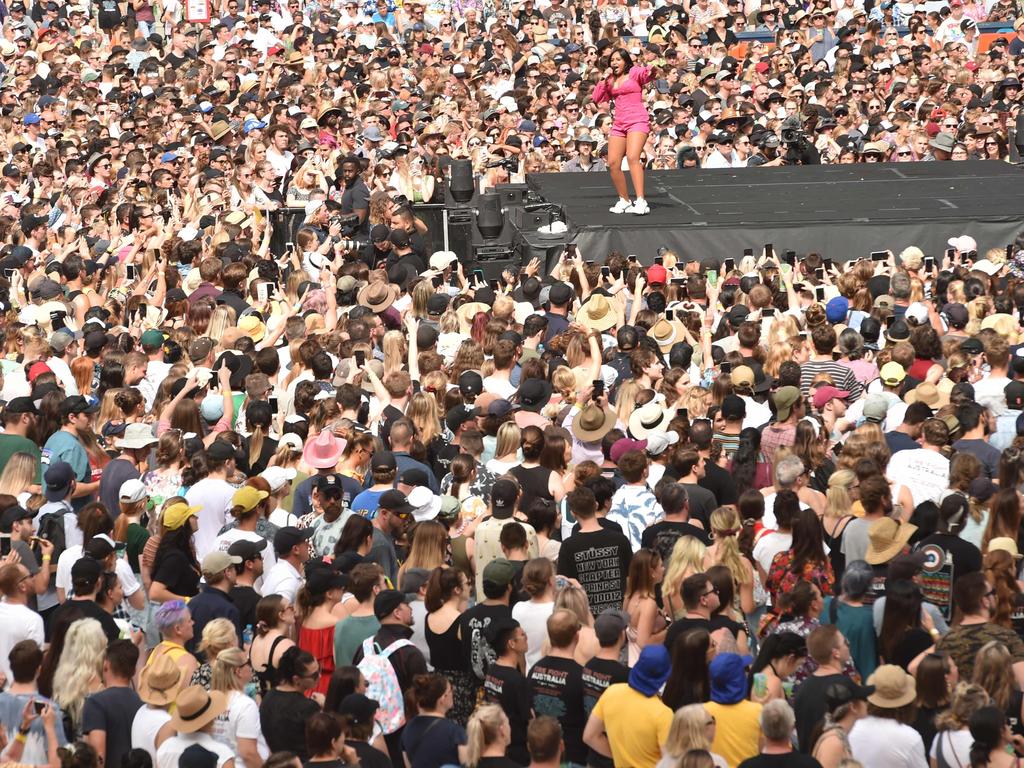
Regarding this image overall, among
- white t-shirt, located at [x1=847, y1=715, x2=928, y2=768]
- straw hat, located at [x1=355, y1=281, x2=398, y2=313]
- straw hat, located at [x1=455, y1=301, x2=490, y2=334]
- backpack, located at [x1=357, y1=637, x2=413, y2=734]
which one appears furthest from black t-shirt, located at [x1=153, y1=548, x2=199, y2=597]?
straw hat, located at [x1=355, y1=281, x2=398, y2=313]

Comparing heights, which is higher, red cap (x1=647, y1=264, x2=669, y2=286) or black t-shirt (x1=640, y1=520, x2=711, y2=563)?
black t-shirt (x1=640, y1=520, x2=711, y2=563)

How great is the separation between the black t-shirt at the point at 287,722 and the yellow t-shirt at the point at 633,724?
3.84ft

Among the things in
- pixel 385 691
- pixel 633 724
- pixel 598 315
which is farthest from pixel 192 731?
pixel 598 315

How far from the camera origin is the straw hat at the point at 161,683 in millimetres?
6785

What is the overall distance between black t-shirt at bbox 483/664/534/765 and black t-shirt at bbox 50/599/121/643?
185cm

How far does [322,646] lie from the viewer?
7359 millimetres

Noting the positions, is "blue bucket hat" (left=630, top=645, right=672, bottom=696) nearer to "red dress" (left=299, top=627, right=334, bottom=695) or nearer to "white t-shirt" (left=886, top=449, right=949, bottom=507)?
"red dress" (left=299, top=627, right=334, bottom=695)

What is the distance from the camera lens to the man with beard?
968 centimetres

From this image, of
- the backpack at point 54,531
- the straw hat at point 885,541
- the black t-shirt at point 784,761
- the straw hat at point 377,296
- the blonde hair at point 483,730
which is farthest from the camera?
the straw hat at point 377,296

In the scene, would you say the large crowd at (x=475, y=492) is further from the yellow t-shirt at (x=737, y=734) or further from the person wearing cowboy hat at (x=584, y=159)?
the person wearing cowboy hat at (x=584, y=159)

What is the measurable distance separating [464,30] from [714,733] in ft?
68.6

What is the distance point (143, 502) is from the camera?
8664mm

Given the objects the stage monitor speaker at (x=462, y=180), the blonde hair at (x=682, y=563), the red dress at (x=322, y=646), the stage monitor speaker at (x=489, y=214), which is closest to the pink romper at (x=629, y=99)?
the stage monitor speaker at (x=489, y=214)

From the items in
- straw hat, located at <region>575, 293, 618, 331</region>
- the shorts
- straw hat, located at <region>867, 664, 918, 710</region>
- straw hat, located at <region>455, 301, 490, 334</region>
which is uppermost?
straw hat, located at <region>867, 664, 918, 710</region>
